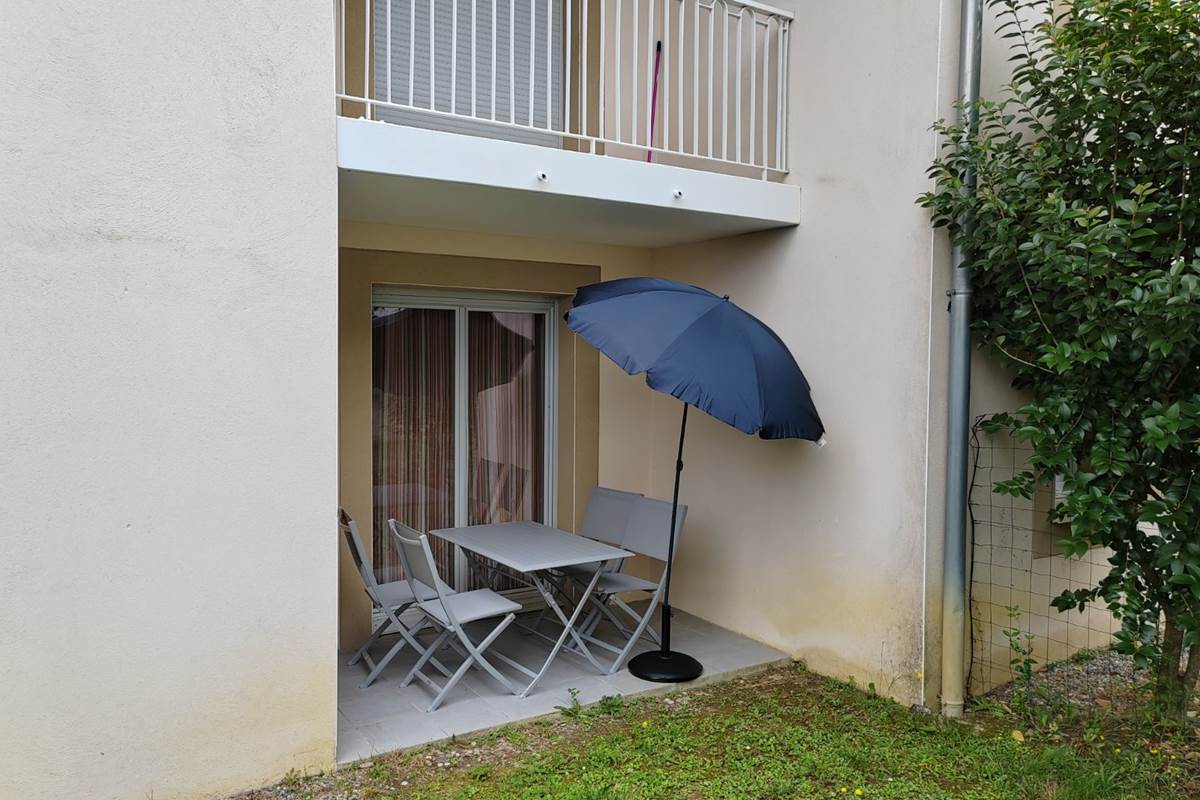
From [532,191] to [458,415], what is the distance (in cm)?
229

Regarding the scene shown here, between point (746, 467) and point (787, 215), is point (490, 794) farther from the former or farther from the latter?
point (787, 215)

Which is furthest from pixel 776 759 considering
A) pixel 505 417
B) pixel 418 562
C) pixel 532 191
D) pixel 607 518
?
pixel 505 417

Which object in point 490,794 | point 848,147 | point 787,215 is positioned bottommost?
point 490,794

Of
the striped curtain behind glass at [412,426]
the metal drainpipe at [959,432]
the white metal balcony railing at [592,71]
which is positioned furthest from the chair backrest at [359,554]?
the metal drainpipe at [959,432]

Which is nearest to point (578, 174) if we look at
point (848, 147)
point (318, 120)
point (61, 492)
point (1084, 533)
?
point (318, 120)

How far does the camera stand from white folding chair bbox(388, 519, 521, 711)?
4.73m

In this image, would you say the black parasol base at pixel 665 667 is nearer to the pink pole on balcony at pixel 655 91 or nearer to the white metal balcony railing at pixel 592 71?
the white metal balcony railing at pixel 592 71

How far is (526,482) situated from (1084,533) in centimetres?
391

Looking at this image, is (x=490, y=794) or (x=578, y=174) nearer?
(x=490, y=794)

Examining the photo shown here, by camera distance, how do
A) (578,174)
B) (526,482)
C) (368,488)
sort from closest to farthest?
(578,174) < (368,488) < (526,482)

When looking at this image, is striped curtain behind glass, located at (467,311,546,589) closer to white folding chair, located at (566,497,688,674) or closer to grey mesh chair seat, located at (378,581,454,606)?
white folding chair, located at (566,497,688,674)

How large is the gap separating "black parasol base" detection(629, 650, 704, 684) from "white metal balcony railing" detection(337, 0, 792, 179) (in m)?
3.16

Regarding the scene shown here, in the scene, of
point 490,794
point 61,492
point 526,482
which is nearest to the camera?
point 61,492

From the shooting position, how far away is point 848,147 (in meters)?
5.32
